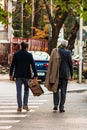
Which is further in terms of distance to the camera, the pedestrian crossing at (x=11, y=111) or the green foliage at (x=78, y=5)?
the green foliage at (x=78, y=5)

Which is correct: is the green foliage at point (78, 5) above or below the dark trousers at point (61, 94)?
above

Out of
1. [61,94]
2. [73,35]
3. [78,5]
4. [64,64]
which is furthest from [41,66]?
[61,94]

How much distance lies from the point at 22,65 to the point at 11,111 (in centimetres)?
138

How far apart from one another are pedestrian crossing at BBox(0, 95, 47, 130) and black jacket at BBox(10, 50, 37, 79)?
1016 millimetres

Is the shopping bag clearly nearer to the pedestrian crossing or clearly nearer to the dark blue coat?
the pedestrian crossing

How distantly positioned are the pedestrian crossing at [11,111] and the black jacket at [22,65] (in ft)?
3.33

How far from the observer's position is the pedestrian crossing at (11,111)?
1481 cm

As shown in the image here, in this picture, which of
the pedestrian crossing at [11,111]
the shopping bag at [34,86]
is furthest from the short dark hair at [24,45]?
the pedestrian crossing at [11,111]

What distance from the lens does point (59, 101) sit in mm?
17922

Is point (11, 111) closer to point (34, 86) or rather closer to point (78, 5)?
point (34, 86)

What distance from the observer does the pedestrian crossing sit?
14.8 metres

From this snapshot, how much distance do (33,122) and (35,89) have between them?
2892 millimetres

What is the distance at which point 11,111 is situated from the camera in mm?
17688

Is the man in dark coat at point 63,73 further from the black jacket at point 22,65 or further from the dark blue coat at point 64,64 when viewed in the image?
the black jacket at point 22,65
